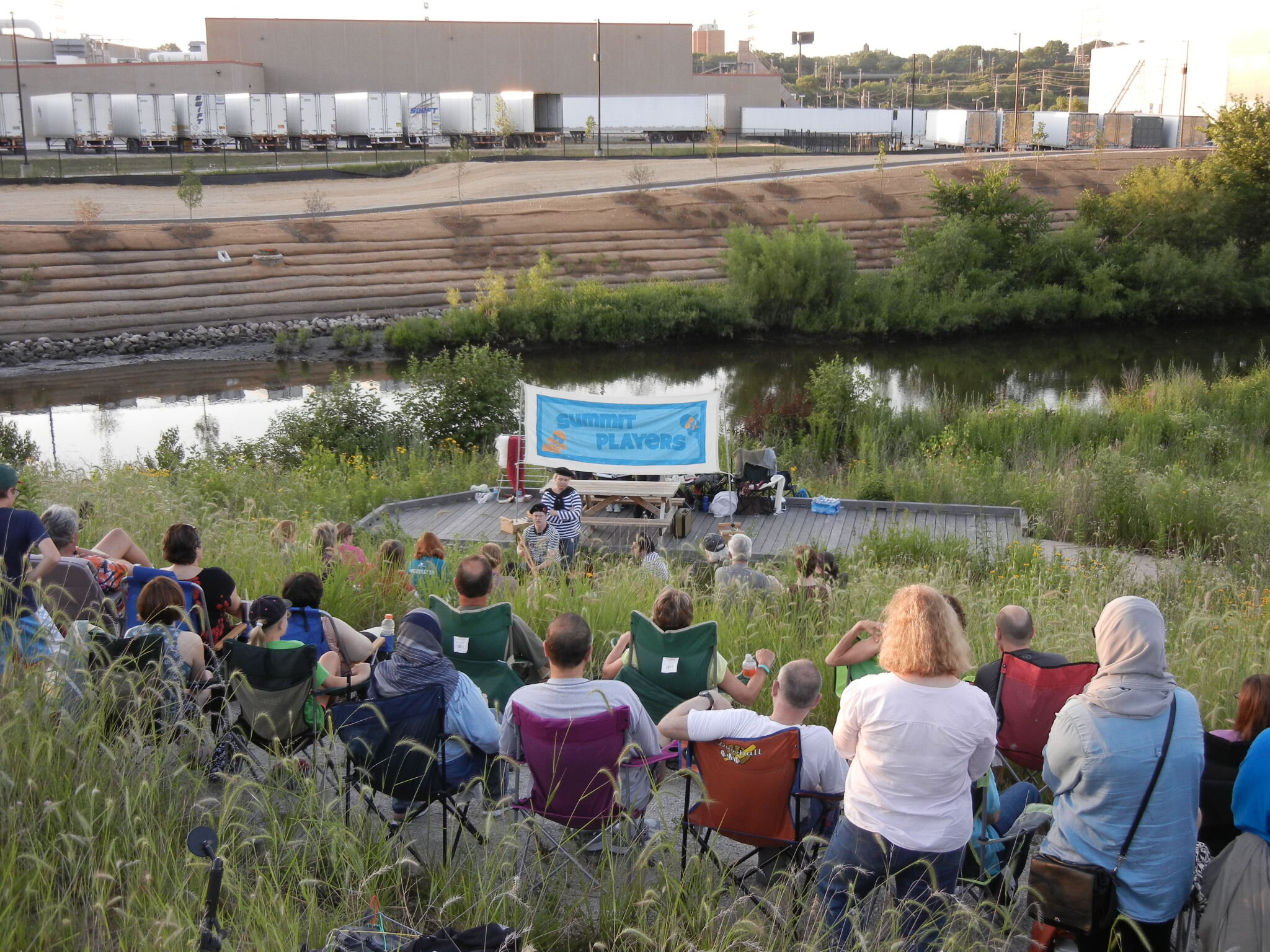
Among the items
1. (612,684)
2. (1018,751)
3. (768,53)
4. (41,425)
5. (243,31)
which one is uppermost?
(768,53)

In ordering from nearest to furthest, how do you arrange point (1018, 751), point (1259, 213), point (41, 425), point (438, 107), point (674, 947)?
1. point (674, 947)
2. point (1018, 751)
3. point (41, 425)
4. point (1259, 213)
5. point (438, 107)

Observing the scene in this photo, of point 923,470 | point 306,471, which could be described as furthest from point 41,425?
point 923,470

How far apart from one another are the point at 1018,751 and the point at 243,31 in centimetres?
7414

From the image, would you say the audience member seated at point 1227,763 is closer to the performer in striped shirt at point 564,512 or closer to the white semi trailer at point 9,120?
the performer in striped shirt at point 564,512

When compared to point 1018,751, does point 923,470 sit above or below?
below

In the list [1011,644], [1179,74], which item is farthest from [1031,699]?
[1179,74]

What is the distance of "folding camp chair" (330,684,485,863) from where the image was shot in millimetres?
4309

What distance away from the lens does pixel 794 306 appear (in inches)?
1435

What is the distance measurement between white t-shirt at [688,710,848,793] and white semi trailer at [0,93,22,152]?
56895mm

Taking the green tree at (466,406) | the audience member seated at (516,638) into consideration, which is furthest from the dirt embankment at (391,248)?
the audience member seated at (516,638)

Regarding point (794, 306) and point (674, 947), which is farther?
point (794, 306)

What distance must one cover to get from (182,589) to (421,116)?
184 feet

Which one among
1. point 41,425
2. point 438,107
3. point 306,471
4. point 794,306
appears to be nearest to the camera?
point 306,471

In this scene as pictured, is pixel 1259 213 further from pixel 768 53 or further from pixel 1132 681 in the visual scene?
pixel 768 53
